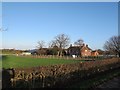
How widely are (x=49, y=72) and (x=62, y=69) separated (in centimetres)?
235

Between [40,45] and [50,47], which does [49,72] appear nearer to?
[50,47]

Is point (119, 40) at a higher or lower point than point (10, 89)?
higher

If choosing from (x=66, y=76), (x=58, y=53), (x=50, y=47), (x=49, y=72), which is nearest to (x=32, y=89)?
(x=49, y=72)

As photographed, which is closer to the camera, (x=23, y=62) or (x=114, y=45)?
(x=23, y=62)

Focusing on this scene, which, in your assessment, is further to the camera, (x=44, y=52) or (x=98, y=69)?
(x=44, y=52)

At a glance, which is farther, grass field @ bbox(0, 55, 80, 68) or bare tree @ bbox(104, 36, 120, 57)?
bare tree @ bbox(104, 36, 120, 57)

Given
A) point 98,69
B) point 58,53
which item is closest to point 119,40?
point 58,53

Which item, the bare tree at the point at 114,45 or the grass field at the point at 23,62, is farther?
the bare tree at the point at 114,45

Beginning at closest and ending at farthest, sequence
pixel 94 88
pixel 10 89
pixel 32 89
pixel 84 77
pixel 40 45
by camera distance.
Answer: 1. pixel 10 89
2. pixel 32 89
3. pixel 94 88
4. pixel 84 77
5. pixel 40 45

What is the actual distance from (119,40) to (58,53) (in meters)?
27.1

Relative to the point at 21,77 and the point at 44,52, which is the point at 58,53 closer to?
the point at 44,52

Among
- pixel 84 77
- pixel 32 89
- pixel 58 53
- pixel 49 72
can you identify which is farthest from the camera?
pixel 58 53

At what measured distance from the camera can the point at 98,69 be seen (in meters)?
30.1

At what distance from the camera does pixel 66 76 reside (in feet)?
64.0
